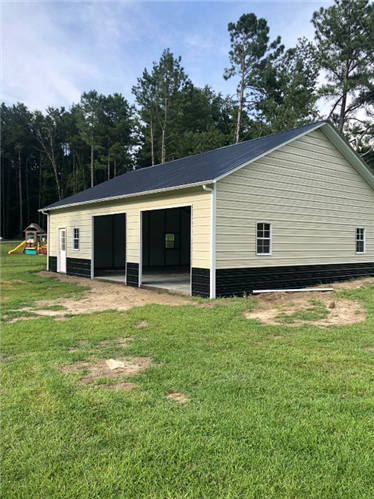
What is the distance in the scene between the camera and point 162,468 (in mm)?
2451

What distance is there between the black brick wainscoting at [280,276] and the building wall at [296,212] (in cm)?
3

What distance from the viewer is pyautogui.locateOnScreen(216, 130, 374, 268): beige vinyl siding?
9719mm

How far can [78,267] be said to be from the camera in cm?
1550

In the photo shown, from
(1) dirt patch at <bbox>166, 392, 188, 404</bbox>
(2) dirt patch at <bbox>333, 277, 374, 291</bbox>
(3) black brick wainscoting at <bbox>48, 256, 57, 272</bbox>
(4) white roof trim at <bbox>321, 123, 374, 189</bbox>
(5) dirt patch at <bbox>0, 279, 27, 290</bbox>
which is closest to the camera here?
(1) dirt patch at <bbox>166, 392, 188, 404</bbox>

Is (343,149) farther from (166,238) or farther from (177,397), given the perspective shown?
(177,397)

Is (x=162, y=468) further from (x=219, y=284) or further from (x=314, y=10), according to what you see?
(x=314, y=10)

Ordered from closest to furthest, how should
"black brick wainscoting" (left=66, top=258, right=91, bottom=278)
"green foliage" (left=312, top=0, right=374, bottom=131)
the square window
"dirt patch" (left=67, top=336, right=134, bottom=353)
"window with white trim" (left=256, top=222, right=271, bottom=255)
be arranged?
"dirt patch" (left=67, top=336, right=134, bottom=353), "window with white trim" (left=256, top=222, right=271, bottom=255), "black brick wainscoting" (left=66, top=258, right=91, bottom=278), the square window, "green foliage" (left=312, top=0, right=374, bottom=131)

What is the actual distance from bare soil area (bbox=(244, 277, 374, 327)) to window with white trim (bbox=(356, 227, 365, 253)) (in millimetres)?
4498

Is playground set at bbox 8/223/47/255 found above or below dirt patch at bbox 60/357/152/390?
above

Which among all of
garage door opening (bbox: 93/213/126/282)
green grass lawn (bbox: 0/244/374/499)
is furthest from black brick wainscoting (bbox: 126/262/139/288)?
garage door opening (bbox: 93/213/126/282)

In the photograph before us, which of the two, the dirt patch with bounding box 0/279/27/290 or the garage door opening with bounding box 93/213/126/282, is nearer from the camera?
the dirt patch with bounding box 0/279/27/290

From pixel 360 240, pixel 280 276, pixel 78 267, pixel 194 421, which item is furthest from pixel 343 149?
pixel 194 421

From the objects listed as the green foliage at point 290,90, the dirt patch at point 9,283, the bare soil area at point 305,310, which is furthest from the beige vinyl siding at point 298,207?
the green foliage at point 290,90

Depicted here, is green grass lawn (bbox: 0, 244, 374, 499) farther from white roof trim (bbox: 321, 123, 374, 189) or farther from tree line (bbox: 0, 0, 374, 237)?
tree line (bbox: 0, 0, 374, 237)
